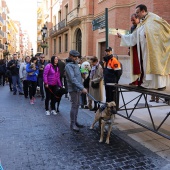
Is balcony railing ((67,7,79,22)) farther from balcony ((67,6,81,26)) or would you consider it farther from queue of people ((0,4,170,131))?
queue of people ((0,4,170,131))

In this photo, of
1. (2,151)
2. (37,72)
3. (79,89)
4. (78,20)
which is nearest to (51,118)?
(79,89)

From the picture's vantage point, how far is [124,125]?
562 cm

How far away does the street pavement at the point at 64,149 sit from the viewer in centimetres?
346

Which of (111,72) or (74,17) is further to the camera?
(74,17)

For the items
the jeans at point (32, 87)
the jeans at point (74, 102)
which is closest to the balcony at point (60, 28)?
the jeans at point (32, 87)

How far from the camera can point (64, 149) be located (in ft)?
13.4

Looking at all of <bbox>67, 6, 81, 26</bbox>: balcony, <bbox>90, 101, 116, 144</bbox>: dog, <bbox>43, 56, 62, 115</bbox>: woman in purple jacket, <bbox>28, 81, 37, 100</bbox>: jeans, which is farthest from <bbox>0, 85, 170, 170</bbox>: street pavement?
<bbox>67, 6, 81, 26</bbox>: balcony

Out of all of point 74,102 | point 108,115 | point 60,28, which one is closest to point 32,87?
point 74,102

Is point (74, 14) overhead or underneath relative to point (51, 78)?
overhead

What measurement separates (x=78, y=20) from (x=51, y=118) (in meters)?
17.0

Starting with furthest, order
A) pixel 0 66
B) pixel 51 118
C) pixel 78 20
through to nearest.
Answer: pixel 78 20 < pixel 0 66 < pixel 51 118

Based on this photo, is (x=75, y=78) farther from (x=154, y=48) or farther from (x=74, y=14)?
(x=74, y=14)

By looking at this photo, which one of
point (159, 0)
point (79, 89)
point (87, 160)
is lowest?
point (87, 160)

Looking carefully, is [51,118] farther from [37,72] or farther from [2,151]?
[37,72]
